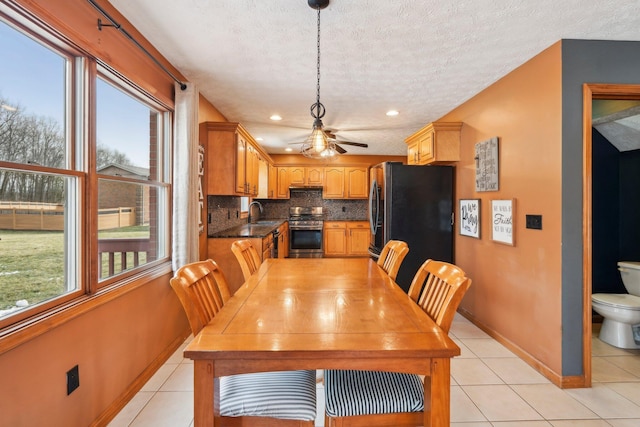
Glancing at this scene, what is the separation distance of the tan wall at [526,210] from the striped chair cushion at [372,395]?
5.14 feet

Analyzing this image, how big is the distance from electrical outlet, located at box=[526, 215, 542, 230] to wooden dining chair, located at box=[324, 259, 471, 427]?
139 cm

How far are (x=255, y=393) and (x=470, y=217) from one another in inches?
111

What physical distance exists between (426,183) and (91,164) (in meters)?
3.09

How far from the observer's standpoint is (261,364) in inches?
40.3

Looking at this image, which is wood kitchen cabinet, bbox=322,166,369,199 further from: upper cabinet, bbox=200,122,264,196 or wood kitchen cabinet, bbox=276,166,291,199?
upper cabinet, bbox=200,122,264,196

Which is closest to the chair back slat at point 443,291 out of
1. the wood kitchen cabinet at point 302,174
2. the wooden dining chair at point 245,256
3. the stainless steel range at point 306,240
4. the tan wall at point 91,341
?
the wooden dining chair at point 245,256

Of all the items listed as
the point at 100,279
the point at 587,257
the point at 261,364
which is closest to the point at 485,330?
the point at 587,257

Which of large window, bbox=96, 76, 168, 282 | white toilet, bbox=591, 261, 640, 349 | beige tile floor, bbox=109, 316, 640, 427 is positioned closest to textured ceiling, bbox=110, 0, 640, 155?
large window, bbox=96, 76, 168, 282

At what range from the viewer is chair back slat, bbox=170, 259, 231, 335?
3.96ft

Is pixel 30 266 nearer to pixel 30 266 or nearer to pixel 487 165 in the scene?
pixel 30 266

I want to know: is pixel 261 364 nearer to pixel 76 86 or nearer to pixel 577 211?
pixel 76 86

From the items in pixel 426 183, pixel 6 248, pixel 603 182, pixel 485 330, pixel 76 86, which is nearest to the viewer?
pixel 6 248

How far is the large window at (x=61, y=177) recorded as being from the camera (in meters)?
1.29

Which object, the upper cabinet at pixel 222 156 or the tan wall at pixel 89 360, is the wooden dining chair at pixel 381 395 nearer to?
the tan wall at pixel 89 360
